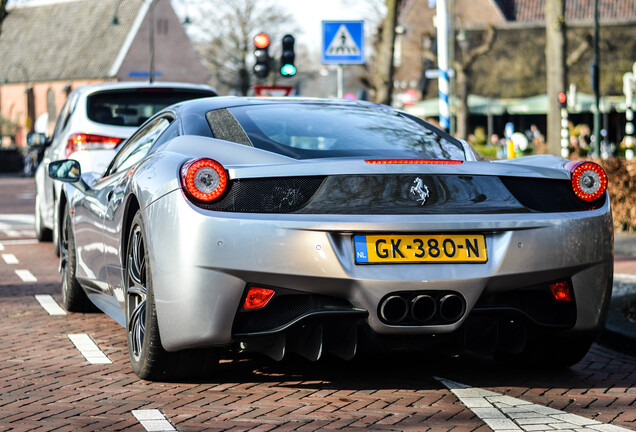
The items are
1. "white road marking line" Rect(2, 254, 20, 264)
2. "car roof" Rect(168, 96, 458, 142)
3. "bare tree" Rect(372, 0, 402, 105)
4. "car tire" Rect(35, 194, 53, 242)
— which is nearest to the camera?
"car roof" Rect(168, 96, 458, 142)

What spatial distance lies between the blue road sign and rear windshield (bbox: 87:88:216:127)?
589cm

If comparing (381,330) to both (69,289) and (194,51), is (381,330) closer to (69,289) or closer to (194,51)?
(69,289)

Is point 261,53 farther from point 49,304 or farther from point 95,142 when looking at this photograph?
point 49,304

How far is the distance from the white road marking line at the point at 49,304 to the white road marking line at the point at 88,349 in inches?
43.7

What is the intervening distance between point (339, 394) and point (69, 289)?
3.23 metres

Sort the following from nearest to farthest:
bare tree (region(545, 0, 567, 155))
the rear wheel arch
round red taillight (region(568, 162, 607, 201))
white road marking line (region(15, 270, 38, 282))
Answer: round red taillight (region(568, 162, 607, 201)), the rear wheel arch, white road marking line (region(15, 270, 38, 282)), bare tree (region(545, 0, 567, 155))

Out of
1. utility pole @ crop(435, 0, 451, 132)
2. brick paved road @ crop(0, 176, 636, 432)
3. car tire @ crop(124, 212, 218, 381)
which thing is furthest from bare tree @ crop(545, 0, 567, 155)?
car tire @ crop(124, 212, 218, 381)

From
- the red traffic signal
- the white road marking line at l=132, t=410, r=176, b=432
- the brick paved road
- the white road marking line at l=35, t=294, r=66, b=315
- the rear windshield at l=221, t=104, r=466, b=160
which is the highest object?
the red traffic signal

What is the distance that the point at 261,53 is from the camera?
20.6 metres

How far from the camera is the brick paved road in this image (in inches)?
Result: 182

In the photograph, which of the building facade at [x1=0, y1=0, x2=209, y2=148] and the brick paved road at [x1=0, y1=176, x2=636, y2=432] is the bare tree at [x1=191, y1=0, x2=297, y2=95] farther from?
the brick paved road at [x1=0, y1=176, x2=636, y2=432]

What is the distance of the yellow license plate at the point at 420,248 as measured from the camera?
478 centimetres

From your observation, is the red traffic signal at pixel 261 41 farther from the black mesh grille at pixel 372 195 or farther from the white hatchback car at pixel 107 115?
the black mesh grille at pixel 372 195

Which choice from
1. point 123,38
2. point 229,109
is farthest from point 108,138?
point 123,38
